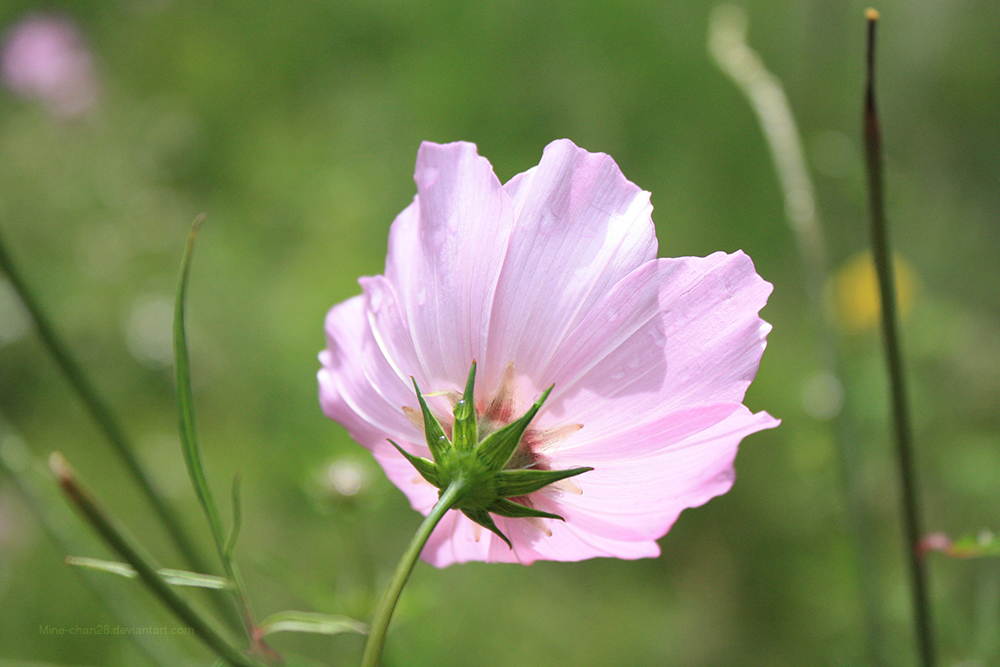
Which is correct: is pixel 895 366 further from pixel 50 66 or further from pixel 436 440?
pixel 50 66

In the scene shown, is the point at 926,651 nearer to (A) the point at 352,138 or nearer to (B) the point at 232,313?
(B) the point at 232,313

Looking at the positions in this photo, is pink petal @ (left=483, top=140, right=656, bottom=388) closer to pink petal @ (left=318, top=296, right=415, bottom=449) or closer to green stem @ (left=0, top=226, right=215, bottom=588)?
pink petal @ (left=318, top=296, right=415, bottom=449)

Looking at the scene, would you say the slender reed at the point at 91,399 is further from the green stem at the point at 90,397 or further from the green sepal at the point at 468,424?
the green sepal at the point at 468,424

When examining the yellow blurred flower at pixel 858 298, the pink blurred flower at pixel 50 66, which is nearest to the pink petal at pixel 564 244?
the yellow blurred flower at pixel 858 298

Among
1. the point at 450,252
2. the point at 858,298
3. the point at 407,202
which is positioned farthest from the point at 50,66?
the point at 450,252

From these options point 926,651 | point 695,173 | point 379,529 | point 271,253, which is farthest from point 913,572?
point 271,253

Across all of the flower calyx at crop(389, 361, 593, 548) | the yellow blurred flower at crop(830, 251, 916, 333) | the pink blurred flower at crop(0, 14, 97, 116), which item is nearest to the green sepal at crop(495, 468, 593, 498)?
the flower calyx at crop(389, 361, 593, 548)
